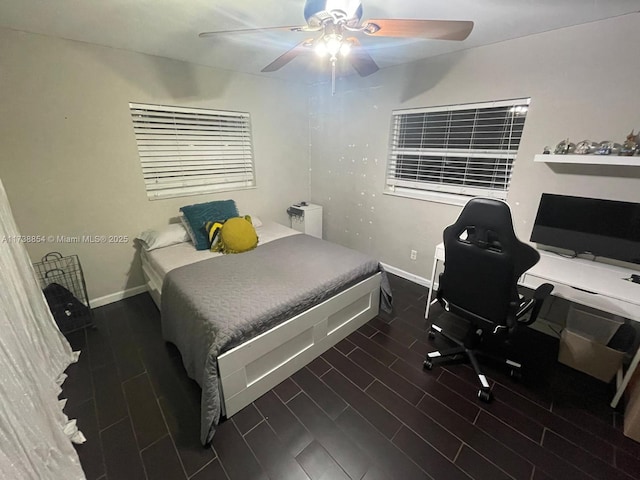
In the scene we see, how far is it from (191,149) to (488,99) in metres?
2.85

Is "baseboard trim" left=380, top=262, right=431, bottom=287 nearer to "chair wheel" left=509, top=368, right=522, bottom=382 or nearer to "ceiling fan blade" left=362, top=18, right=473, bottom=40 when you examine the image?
"chair wheel" left=509, top=368, right=522, bottom=382

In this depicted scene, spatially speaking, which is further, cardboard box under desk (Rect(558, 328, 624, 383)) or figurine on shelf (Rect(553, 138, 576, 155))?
figurine on shelf (Rect(553, 138, 576, 155))

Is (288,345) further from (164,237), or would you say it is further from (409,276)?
(409,276)

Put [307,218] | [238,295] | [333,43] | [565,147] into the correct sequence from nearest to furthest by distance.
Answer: [333,43], [238,295], [565,147], [307,218]

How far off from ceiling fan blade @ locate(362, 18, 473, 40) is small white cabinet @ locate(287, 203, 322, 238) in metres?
2.39

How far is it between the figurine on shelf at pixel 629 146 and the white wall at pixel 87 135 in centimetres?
327

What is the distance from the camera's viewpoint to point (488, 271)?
155cm

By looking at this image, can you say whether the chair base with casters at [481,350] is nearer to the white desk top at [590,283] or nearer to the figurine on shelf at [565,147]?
the white desk top at [590,283]

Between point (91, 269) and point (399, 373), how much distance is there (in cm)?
280

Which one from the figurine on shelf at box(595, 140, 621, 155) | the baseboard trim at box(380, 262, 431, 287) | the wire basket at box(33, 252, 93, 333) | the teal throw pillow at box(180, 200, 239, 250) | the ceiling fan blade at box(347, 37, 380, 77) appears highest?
the ceiling fan blade at box(347, 37, 380, 77)

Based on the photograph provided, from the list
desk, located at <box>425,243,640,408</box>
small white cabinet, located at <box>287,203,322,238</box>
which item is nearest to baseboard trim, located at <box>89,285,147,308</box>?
small white cabinet, located at <box>287,203,322,238</box>

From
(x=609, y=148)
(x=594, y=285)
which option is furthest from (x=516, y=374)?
(x=609, y=148)

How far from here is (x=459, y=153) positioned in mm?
2566

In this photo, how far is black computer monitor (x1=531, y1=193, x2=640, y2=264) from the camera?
1779mm
